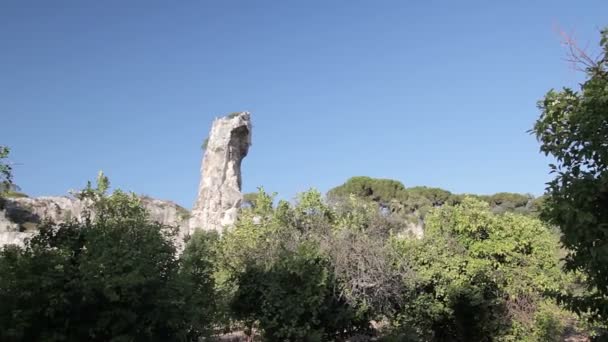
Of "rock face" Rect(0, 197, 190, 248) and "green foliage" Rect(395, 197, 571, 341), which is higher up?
"rock face" Rect(0, 197, 190, 248)

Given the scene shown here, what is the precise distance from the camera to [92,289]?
28.5 ft

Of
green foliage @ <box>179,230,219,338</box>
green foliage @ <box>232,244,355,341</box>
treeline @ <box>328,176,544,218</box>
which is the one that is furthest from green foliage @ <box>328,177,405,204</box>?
green foliage @ <box>179,230,219,338</box>

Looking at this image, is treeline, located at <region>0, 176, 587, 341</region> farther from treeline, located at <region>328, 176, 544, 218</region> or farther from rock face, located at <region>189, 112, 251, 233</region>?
treeline, located at <region>328, 176, 544, 218</region>

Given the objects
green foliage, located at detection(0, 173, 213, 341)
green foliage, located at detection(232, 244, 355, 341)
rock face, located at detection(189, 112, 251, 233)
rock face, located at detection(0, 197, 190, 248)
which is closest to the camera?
green foliage, located at detection(0, 173, 213, 341)

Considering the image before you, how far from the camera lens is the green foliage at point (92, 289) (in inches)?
336

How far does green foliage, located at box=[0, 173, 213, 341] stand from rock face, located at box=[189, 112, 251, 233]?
134 feet

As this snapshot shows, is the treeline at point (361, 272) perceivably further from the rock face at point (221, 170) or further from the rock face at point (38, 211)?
the rock face at point (38, 211)

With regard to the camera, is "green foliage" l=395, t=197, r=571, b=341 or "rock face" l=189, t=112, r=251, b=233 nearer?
"green foliage" l=395, t=197, r=571, b=341

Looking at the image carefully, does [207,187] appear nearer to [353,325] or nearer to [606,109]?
[353,325]

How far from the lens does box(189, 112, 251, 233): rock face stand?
51.6 m

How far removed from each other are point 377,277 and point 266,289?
10.9 feet

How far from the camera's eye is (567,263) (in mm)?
7070

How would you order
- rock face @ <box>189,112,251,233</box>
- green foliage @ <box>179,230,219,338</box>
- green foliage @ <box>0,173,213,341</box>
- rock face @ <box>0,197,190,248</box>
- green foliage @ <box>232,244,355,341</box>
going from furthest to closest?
rock face @ <box>0,197,190,248</box>, rock face @ <box>189,112,251,233</box>, green foliage @ <box>232,244,355,341</box>, green foliage @ <box>179,230,219,338</box>, green foliage @ <box>0,173,213,341</box>

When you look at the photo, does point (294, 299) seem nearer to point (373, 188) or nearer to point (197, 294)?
point (197, 294)
